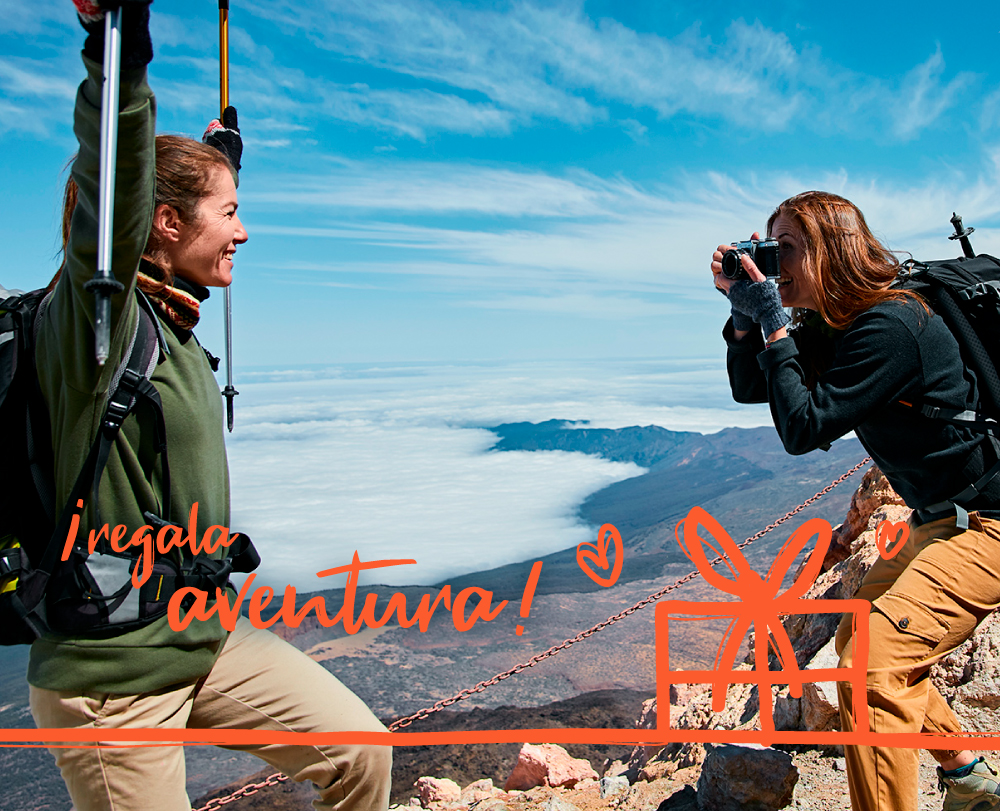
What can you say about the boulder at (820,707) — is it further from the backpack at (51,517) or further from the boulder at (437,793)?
the backpack at (51,517)

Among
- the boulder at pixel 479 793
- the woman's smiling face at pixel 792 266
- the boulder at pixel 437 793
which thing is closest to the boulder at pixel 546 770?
the boulder at pixel 479 793

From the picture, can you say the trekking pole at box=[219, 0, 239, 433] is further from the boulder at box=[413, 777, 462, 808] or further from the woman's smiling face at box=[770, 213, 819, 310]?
the boulder at box=[413, 777, 462, 808]

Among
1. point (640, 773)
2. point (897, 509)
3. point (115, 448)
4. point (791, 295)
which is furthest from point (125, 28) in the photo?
point (897, 509)

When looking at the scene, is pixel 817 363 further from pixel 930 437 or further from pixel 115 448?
pixel 115 448

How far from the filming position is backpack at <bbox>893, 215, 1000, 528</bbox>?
223 centimetres

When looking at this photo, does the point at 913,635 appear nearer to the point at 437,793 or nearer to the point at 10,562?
the point at 10,562

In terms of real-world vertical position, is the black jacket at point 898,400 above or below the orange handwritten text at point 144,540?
above

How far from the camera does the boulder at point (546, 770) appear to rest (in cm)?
516

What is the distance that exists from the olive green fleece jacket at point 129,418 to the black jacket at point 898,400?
5.78 ft

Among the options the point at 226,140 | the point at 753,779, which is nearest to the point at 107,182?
the point at 226,140

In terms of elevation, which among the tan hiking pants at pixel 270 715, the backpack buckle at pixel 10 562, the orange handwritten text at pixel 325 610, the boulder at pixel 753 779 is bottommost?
the boulder at pixel 753 779

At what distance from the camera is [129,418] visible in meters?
1.63

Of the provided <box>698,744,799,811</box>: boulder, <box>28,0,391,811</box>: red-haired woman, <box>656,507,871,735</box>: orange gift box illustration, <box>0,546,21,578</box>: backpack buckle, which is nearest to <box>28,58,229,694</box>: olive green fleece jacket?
<box>28,0,391,811</box>: red-haired woman

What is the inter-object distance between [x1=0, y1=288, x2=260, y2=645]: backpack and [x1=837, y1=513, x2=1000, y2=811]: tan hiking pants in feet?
6.51
